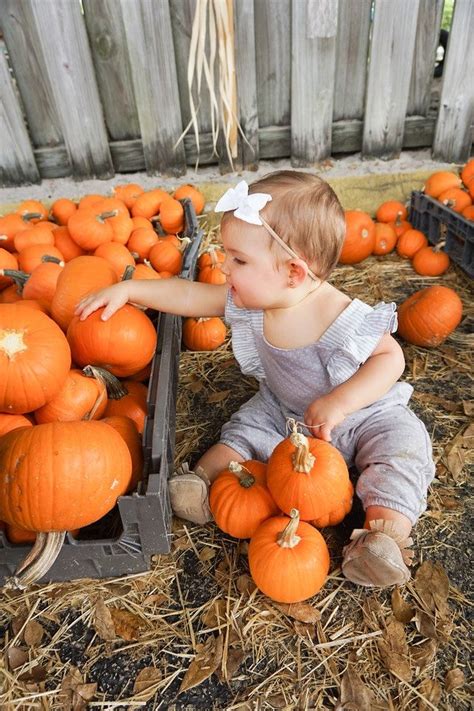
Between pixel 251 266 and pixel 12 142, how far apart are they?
270cm

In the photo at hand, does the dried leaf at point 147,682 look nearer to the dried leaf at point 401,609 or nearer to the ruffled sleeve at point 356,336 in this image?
the dried leaf at point 401,609

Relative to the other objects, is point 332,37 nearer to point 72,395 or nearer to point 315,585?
point 72,395

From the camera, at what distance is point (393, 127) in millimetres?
3605

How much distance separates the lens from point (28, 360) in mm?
1531

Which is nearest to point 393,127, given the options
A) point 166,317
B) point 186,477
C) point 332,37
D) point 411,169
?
point 411,169

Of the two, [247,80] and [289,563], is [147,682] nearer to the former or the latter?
[289,563]

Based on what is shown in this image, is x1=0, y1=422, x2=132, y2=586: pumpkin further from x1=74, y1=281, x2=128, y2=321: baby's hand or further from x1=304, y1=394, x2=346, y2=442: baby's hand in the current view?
x1=304, y1=394, x2=346, y2=442: baby's hand

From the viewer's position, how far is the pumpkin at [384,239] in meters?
3.46

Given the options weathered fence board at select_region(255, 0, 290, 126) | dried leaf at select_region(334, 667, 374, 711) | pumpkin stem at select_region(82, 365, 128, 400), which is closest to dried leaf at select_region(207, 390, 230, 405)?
pumpkin stem at select_region(82, 365, 128, 400)

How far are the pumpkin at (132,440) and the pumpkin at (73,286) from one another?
0.44m

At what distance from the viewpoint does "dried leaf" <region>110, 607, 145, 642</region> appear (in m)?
1.50

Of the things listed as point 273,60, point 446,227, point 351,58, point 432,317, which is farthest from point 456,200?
point 273,60

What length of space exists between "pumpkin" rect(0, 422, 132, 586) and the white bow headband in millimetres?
708

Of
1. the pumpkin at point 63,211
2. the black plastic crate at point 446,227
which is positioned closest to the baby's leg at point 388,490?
the black plastic crate at point 446,227
